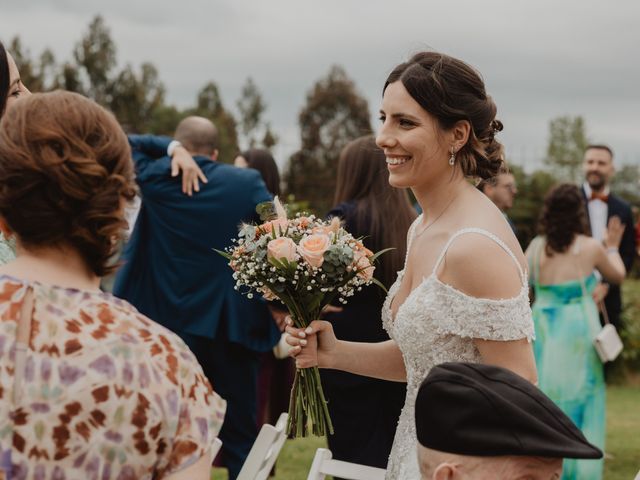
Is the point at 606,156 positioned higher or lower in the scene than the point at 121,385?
higher

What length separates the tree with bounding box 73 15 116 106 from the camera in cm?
4500

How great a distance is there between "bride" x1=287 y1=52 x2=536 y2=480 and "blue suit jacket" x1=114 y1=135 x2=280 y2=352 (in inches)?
119

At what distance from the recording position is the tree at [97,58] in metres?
45.0

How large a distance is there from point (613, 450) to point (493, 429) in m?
8.14

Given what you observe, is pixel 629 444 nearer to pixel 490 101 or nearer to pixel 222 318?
→ pixel 222 318

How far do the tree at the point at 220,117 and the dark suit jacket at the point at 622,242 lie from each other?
99.0 feet

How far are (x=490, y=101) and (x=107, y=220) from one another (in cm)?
159

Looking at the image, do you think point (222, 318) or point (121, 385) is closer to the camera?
point (121, 385)

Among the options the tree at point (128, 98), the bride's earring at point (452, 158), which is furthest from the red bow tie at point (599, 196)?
the tree at point (128, 98)

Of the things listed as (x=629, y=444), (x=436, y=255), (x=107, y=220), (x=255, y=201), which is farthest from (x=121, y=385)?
(x=629, y=444)

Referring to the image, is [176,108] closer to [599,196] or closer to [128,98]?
[128,98]

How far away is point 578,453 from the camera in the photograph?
1.91 m

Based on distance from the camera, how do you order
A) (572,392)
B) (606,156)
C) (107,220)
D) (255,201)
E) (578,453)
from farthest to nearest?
1. (606,156)
2. (572,392)
3. (255,201)
4. (107,220)
5. (578,453)

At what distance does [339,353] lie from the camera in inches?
140
